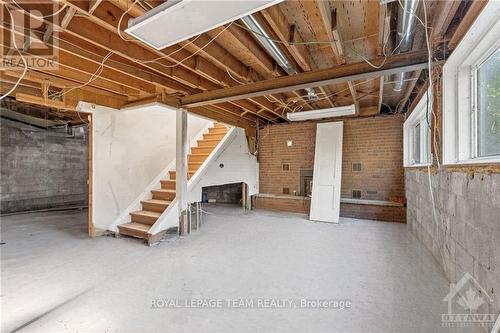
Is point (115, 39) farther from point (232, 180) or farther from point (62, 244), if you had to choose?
point (232, 180)

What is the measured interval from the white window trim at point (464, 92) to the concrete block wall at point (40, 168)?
325 inches

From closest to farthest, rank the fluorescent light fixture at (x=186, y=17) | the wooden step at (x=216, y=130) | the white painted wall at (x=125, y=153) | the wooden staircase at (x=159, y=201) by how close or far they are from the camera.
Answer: the fluorescent light fixture at (x=186, y=17) < the wooden staircase at (x=159, y=201) < the white painted wall at (x=125, y=153) < the wooden step at (x=216, y=130)

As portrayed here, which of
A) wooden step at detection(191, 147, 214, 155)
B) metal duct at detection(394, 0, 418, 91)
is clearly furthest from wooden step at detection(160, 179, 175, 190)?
metal duct at detection(394, 0, 418, 91)

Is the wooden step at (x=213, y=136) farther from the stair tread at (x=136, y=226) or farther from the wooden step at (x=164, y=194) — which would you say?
the stair tread at (x=136, y=226)

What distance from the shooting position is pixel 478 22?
166 cm

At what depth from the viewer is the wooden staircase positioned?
3.89m

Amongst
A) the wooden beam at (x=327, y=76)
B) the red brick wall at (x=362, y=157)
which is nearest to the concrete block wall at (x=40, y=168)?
the wooden beam at (x=327, y=76)

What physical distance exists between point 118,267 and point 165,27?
101 inches

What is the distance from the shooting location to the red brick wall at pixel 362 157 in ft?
16.9

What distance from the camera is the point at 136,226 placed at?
157 inches

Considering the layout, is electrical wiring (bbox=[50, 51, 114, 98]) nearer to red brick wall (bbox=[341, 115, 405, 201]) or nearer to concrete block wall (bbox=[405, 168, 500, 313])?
concrete block wall (bbox=[405, 168, 500, 313])

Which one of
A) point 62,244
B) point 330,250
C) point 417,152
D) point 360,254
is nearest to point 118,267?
point 62,244

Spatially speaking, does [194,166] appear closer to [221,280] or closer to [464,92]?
[221,280]

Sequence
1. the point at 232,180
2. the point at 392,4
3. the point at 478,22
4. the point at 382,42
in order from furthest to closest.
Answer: the point at 232,180 → the point at 382,42 → the point at 392,4 → the point at 478,22
